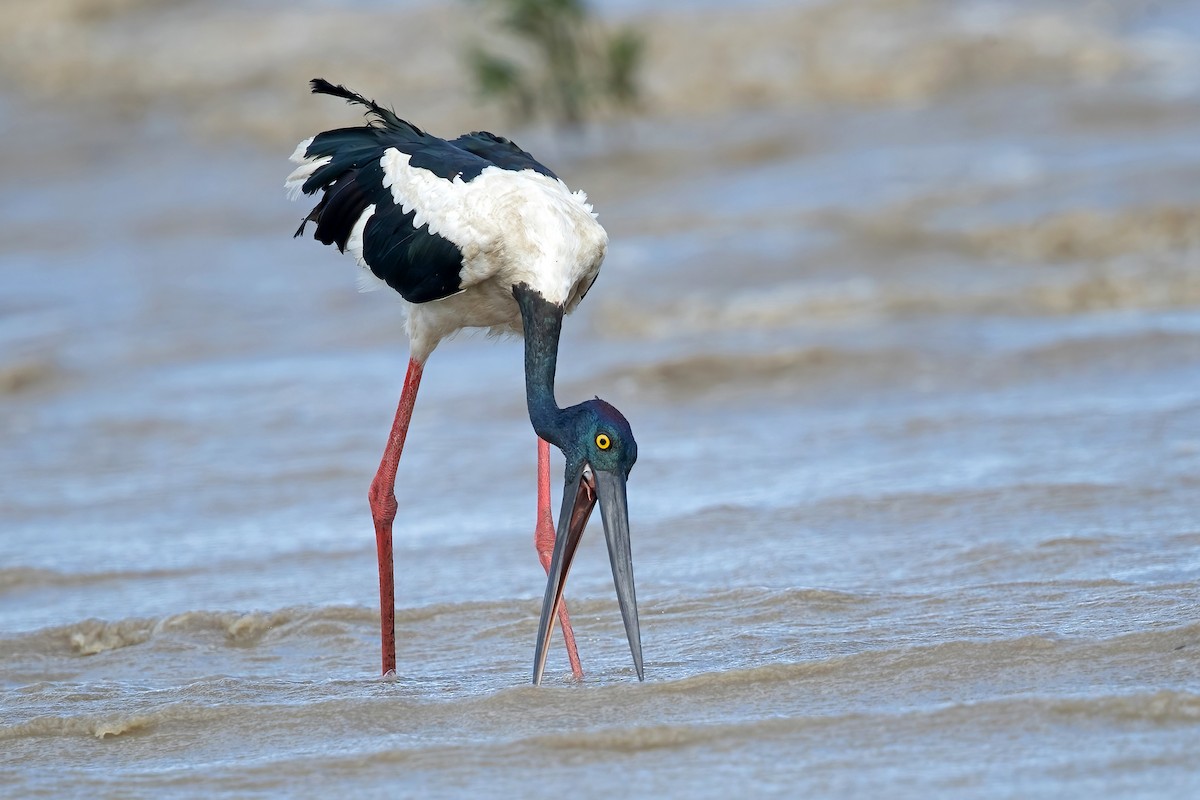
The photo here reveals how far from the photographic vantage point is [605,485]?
4930 millimetres

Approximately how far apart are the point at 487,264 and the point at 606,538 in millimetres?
1100

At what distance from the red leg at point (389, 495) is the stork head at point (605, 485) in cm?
87

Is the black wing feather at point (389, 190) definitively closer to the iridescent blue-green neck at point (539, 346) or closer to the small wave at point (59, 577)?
the iridescent blue-green neck at point (539, 346)

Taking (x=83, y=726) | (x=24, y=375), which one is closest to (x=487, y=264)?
(x=83, y=726)

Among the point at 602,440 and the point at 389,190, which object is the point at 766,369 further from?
the point at 602,440

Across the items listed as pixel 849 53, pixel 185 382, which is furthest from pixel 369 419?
pixel 849 53

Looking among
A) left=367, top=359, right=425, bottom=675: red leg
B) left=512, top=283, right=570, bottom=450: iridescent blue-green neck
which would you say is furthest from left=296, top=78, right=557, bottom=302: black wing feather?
left=367, top=359, right=425, bottom=675: red leg

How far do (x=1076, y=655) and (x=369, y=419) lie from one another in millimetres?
5732

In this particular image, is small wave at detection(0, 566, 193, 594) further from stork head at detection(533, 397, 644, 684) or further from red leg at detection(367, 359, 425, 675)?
stork head at detection(533, 397, 644, 684)

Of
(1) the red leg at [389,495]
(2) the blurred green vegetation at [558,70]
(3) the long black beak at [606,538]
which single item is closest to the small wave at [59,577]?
(1) the red leg at [389,495]

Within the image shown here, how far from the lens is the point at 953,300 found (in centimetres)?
1142

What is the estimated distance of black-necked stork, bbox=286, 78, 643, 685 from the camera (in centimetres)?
497

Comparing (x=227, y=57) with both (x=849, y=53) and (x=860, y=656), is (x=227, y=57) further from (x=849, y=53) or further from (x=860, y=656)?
(x=860, y=656)

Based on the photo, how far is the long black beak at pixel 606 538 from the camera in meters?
4.87
